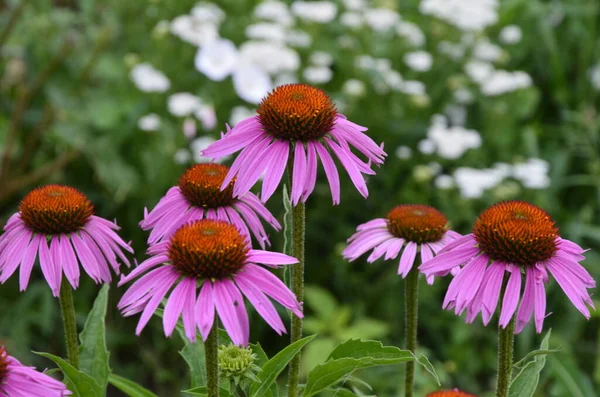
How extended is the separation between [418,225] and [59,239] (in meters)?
0.49

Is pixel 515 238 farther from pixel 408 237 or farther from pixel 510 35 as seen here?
pixel 510 35

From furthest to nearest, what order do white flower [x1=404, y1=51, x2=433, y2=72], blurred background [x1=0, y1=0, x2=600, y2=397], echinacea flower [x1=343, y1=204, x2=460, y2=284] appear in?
white flower [x1=404, y1=51, x2=433, y2=72]
blurred background [x1=0, y1=0, x2=600, y2=397]
echinacea flower [x1=343, y1=204, x2=460, y2=284]

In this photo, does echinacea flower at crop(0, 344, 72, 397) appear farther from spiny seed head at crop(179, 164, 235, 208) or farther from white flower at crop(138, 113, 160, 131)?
white flower at crop(138, 113, 160, 131)

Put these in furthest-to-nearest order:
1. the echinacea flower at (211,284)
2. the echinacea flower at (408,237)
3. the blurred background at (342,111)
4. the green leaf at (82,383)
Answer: the blurred background at (342,111)
the echinacea flower at (408,237)
the green leaf at (82,383)
the echinacea flower at (211,284)

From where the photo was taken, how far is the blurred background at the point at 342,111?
2646 mm

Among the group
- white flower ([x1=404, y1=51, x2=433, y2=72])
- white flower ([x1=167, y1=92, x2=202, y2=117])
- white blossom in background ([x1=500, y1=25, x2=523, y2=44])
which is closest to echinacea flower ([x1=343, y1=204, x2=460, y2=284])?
white flower ([x1=167, y1=92, x2=202, y2=117])

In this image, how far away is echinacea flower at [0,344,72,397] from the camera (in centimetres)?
79

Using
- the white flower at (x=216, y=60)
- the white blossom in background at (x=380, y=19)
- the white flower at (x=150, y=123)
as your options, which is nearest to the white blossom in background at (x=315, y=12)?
the white blossom in background at (x=380, y=19)

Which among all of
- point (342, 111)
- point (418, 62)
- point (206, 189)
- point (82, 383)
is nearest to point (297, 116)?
point (206, 189)

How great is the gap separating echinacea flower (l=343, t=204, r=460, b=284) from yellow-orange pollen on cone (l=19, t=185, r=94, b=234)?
0.37 meters

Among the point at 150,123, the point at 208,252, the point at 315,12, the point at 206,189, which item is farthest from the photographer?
the point at 315,12

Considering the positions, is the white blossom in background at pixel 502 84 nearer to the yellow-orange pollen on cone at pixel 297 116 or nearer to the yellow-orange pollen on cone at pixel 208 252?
the yellow-orange pollen on cone at pixel 297 116

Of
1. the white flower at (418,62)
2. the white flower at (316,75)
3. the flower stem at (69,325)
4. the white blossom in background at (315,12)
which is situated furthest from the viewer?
the white blossom in background at (315,12)

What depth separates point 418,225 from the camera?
1.12 metres
